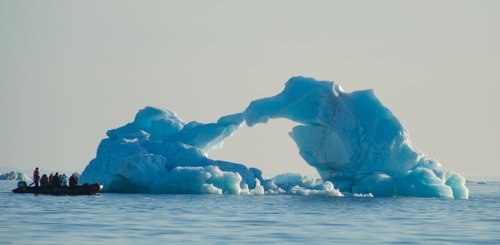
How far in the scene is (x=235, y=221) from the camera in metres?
34.4

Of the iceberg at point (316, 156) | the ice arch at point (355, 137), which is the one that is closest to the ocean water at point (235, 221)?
the iceberg at point (316, 156)

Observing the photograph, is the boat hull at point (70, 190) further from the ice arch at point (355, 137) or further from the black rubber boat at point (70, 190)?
the ice arch at point (355, 137)

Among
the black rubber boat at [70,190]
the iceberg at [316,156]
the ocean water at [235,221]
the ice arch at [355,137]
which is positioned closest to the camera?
the ocean water at [235,221]

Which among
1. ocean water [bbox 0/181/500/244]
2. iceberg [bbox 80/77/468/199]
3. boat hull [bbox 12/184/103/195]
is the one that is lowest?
ocean water [bbox 0/181/500/244]

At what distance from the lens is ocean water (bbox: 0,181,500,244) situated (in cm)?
2736

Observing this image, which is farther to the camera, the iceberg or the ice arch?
the ice arch

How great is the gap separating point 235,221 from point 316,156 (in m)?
26.6

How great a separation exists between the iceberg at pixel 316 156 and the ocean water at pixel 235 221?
7436 mm

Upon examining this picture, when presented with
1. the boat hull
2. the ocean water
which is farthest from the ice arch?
the boat hull

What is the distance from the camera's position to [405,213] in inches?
1634

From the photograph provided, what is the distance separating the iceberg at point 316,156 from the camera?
190 ft

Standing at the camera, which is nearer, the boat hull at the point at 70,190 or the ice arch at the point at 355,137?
the boat hull at the point at 70,190

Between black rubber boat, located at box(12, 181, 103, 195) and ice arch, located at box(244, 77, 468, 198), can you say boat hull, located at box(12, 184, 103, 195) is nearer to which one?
black rubber boat, located at box(12, 181, 103, 195)

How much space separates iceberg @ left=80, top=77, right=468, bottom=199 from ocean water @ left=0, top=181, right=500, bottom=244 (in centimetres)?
744
